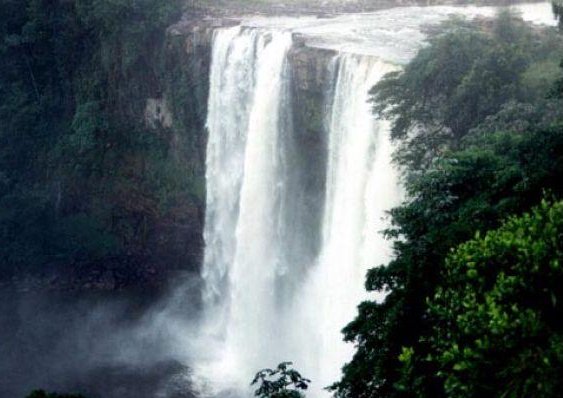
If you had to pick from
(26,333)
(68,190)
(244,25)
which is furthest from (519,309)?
(68,190)

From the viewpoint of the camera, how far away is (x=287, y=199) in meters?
24.8

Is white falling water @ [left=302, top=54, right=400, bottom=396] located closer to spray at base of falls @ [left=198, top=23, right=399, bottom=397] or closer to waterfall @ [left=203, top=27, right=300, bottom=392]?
spray at base of falls @ [left=198, top=23, right=399, bottom=397]

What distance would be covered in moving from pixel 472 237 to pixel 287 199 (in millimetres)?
13889

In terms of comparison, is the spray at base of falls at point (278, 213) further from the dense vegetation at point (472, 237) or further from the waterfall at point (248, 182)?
the dense vegetation at point (472, 237)

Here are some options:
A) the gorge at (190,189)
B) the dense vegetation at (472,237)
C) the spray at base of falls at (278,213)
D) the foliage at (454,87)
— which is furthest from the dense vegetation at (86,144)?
the dense vegetation at (472,237)

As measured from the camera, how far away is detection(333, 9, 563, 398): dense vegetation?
833cm

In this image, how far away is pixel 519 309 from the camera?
845 cm

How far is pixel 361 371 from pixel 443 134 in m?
8.73

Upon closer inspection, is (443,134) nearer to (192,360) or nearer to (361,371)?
(361,371)

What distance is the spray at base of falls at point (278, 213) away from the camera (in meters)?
20.4

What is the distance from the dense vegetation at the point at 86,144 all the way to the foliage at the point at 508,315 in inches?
812

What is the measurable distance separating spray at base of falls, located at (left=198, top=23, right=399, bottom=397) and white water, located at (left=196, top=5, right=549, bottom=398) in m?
0.04

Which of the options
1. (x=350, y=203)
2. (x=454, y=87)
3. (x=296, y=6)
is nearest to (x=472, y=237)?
(x=454, y=87)

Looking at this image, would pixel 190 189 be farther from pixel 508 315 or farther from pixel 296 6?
pixel 508 315
